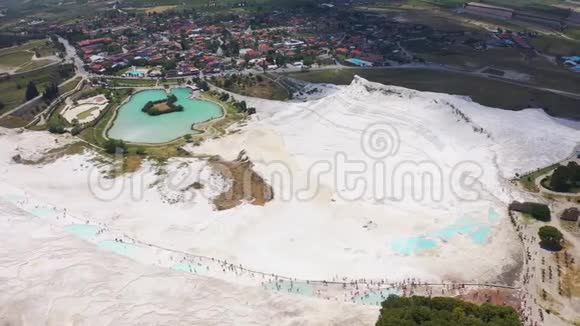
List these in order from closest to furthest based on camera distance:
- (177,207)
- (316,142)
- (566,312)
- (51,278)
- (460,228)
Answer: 1. (566,312)
2. (51,278)
3. (460,228)
4. (177,207)
5. (316,142)

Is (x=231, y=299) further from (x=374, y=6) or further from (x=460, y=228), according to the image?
(x=374, y=6)

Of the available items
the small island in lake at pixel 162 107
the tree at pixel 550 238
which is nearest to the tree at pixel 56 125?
the small island in lake at pixel 162 107

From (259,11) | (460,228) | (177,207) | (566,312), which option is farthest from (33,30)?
(566,312)

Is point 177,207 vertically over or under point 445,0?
under

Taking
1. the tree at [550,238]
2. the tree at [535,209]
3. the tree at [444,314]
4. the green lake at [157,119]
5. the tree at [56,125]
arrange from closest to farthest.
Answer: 1. the tree at [444,314]
2. the tree at [550,238]
3. the tree at [535,209]
4. the tree at [56,125]
5. the green lake at [157,119]

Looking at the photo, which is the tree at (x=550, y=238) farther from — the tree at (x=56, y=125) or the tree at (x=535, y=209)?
the tree at (x=56, y=125)

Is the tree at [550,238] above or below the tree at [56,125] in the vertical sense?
above

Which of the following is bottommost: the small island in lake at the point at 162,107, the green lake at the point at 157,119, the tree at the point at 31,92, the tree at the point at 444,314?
the green lake at the point at 157,119
